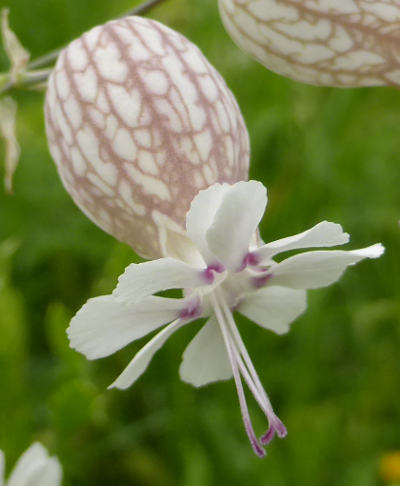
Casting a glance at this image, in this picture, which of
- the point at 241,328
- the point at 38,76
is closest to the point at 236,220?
the point at 38,76

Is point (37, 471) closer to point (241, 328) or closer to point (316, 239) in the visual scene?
point (316, 239)

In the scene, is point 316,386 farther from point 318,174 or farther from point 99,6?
point 99,6

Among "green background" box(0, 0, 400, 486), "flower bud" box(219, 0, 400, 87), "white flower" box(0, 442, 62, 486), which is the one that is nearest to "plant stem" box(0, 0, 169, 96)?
"flower bud" box(219, 0, 400, 87)

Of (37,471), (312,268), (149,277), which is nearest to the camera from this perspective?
(149,277)

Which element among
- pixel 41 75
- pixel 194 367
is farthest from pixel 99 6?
pixel 194 367

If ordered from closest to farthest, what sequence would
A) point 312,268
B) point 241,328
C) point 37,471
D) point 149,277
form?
1. point 149,277
2. point 312,268
3. point 37,471
4. point 241,328

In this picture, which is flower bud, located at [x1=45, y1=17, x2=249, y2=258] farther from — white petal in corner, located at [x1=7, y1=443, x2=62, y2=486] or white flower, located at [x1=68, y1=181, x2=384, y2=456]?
white petal in corner, located at [x1=7, y1=443, x2=62, y2=486]

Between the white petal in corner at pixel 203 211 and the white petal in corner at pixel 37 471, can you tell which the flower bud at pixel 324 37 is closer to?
the white petal in corner at pixel 203 211

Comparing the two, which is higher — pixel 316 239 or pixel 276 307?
pixel 316 239
